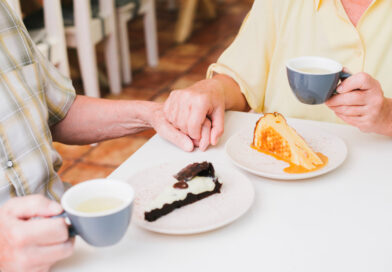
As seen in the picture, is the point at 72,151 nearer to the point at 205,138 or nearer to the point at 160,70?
the point at 160,70

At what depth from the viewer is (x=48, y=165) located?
1002 millimetres

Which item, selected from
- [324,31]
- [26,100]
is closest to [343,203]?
[324,31]

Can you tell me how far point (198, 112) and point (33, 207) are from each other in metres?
0.48

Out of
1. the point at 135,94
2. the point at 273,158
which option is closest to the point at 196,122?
the point at 273,158

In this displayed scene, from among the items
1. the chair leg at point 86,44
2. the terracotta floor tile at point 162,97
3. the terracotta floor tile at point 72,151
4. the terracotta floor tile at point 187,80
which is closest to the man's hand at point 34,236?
the terracotta floor tile at point 72,151

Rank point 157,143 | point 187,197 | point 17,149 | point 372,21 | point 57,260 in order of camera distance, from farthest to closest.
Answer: point 372,21 < point 157,143 < point 17,149 < point 187,197 < point 57,260

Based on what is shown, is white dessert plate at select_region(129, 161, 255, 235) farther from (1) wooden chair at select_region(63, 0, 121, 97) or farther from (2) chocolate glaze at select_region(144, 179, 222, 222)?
(1) wooden chair at select_region(63, 0, 121, 97)

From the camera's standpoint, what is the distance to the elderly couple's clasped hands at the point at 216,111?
948 millimetres

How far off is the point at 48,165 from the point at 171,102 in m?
0.31

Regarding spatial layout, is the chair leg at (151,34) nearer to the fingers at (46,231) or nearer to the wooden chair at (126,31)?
the wooden chair at (126,31)

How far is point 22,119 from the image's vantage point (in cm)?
95

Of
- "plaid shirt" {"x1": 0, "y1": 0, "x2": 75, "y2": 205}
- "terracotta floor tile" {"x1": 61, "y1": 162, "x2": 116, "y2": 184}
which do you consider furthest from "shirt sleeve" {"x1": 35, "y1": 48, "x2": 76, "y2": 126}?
"terracotta floor tile" {"x1": 61, "y1": 162, "x2": 116, "y2": 184}

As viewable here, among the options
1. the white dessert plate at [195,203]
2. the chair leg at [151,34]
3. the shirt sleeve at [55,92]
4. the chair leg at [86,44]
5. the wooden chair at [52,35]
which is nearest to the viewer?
the white dessert plate at [195,203]

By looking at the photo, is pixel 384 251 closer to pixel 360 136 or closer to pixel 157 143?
pixel 360 136
